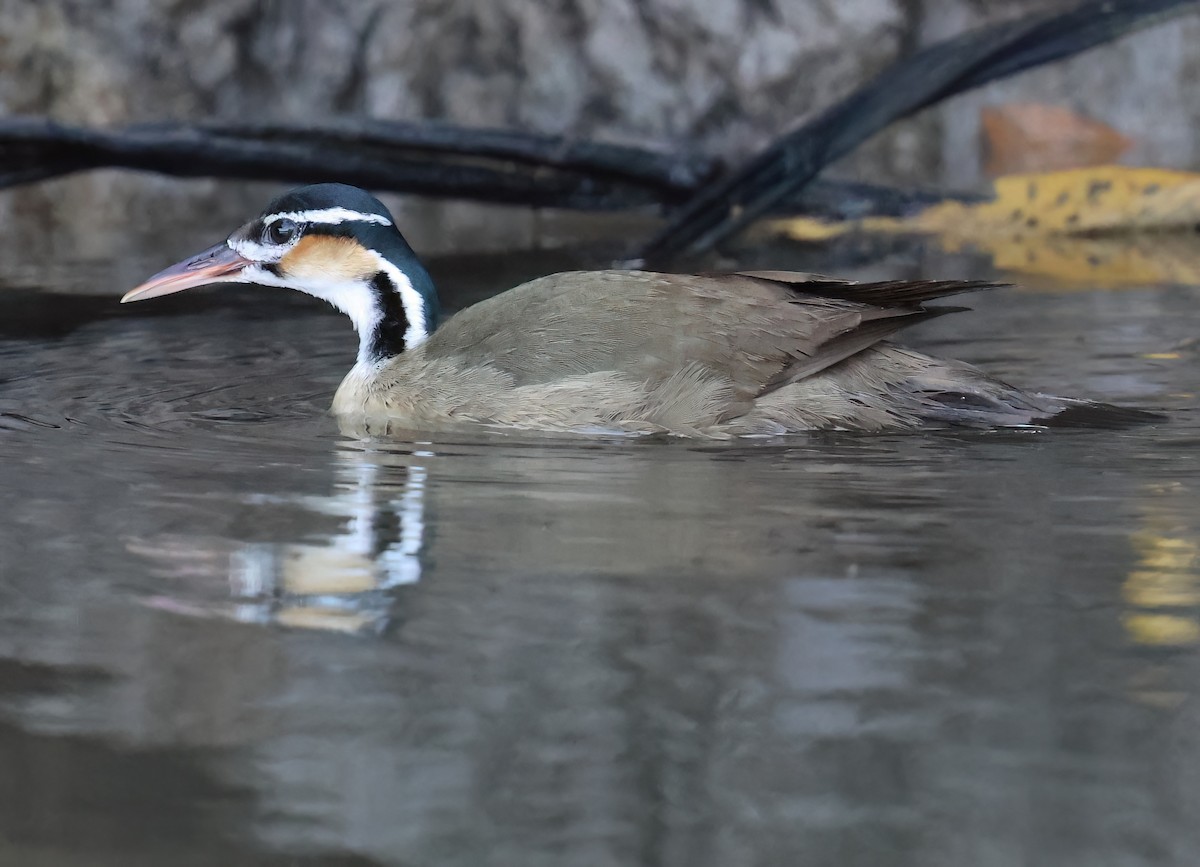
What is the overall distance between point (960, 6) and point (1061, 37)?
10.3 feet

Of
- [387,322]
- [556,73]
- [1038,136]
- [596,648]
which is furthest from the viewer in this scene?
[556,73]

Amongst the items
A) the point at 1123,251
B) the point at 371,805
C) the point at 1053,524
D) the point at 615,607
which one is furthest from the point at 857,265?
the point at 371,805

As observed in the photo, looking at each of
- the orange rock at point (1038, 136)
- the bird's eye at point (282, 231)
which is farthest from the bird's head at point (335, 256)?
the orange rock at point (1038, 136)

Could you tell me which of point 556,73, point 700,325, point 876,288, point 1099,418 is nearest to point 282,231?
point 700,325

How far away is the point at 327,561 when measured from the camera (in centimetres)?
333

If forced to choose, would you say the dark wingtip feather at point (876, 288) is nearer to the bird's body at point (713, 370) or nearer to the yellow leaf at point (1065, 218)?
the bird's body at point (713, 370)

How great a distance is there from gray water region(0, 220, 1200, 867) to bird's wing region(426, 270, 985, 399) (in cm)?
22

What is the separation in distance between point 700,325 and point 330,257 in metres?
1.35

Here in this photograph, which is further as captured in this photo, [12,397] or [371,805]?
[12,397]

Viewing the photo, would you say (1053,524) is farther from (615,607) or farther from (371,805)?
(371,805)

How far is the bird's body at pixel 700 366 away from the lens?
462 centimetres

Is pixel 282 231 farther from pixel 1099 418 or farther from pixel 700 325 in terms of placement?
pixel 1099 418

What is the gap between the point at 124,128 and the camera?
768cm

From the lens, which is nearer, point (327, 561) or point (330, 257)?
point (327, 561)
